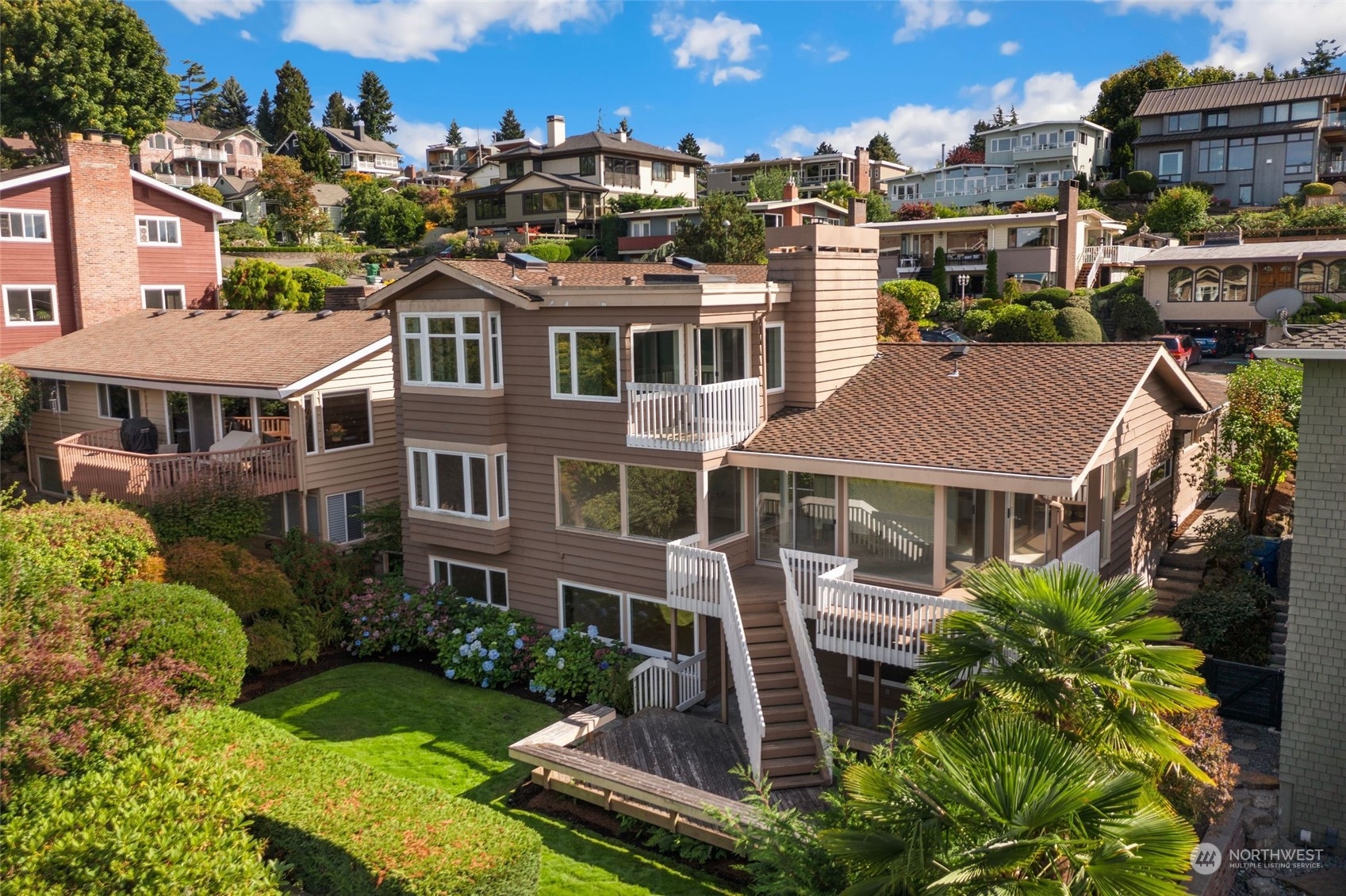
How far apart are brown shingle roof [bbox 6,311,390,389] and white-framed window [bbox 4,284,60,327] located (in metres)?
0.97

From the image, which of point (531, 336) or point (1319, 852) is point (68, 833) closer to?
point (531, 336)

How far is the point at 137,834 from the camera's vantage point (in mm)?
10086

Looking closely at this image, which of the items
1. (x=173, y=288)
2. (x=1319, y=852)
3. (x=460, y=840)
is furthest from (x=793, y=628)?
(x=173, y=288)

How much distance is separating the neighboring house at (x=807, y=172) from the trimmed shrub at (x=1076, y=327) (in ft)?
141

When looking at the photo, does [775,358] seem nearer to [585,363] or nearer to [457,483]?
[585,363]

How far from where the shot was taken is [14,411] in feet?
92.0

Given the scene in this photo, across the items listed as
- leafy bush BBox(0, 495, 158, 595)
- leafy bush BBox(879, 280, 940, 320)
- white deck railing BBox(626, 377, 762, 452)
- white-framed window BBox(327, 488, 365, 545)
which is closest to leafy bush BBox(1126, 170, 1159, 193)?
leafy bush BBox(879, 280, 940, 320)

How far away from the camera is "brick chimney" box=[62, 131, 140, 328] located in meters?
31.0

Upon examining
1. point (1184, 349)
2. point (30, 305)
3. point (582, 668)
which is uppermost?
point (30, 305)

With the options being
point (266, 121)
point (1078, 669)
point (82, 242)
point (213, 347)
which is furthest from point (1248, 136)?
point (266, 121)

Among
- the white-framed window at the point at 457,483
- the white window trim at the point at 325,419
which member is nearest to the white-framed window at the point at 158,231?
the white window trim at the point at 325,419

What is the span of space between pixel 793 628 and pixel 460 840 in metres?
6.14

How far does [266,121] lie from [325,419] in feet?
428

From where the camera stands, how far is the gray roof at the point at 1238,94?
64812 millimetres
